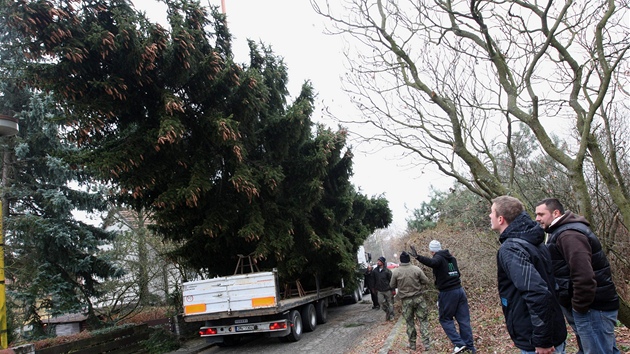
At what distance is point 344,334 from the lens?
38.4 feet

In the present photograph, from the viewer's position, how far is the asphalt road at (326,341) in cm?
1007

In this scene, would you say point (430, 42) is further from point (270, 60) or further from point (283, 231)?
point (270, 60)

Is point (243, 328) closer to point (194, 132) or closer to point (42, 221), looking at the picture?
point (194, 132)

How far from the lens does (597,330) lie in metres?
3.67

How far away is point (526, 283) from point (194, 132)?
9861 millimetres

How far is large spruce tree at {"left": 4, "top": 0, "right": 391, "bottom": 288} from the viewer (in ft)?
30.1

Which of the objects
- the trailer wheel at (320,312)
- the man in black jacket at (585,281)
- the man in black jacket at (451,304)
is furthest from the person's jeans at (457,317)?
the trailer wheel at (320,312)

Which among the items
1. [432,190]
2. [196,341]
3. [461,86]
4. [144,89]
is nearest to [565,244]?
[461,86]

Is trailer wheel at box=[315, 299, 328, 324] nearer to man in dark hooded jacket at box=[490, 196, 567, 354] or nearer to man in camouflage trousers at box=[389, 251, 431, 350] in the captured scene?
man in camouflage trousers at box=[389, 251, 431, 350]

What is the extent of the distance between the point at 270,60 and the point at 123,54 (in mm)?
6152

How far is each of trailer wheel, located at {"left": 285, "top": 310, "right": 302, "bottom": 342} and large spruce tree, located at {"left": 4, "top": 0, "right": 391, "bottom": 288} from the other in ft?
5.50

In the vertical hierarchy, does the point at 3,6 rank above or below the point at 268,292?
above

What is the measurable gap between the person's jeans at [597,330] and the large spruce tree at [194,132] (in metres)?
7.71

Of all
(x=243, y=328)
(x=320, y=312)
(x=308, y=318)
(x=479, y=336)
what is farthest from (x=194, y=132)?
(x=479, y=336)
